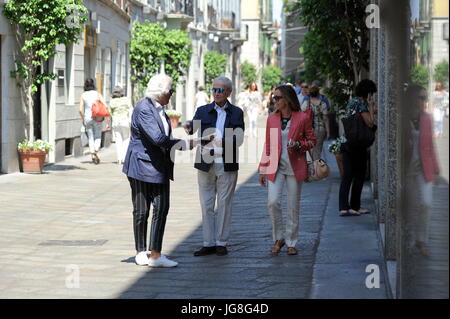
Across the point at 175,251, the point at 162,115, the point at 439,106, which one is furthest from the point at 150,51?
the point at 439,106

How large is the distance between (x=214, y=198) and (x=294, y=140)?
3.11 feet

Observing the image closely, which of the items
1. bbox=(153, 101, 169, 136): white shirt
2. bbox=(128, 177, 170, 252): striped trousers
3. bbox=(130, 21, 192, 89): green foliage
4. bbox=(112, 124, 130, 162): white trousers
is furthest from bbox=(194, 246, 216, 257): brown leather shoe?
bbox=(130, 21, 192, 89): green foliage

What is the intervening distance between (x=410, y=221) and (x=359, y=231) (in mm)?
5964

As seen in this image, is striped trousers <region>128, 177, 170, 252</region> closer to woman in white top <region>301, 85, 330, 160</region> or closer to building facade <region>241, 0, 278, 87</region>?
woman in white top <region>301, 85, 330, 160</region>

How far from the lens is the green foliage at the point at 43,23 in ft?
57.0

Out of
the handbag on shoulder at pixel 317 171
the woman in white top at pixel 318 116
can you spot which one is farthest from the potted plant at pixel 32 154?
the handbag on shoulder at pixel 317 171

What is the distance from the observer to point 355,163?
40.2 ft

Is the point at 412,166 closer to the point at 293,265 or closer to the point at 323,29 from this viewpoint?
the point at 293,265

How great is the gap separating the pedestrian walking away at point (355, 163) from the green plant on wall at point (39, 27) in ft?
22.4

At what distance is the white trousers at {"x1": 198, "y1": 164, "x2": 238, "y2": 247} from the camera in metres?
9.38

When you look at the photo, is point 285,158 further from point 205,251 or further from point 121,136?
point 121,136

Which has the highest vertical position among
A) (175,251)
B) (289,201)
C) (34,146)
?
(34,146)

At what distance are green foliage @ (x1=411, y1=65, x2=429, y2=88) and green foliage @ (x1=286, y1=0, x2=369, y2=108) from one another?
11101 mm

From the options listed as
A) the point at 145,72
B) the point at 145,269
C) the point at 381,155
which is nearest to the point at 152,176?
the point at 145,269
